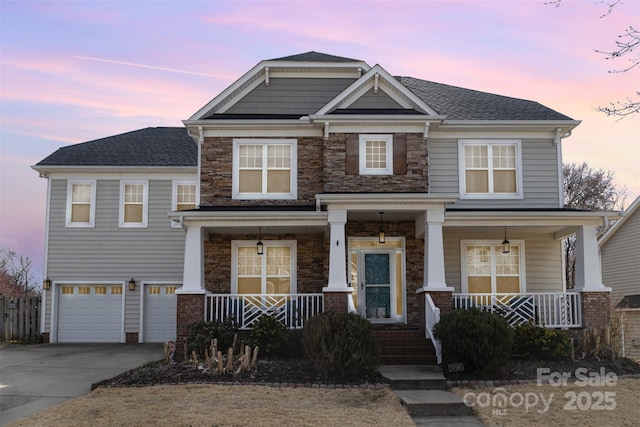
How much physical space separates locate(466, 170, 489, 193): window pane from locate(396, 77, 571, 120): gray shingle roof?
1.49m

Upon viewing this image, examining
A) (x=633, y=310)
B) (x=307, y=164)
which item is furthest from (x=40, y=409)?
(x=633, y=310)

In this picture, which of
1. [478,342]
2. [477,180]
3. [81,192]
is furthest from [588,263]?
[81,192]

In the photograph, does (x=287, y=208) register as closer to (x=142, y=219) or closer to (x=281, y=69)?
(x=281, y=69)

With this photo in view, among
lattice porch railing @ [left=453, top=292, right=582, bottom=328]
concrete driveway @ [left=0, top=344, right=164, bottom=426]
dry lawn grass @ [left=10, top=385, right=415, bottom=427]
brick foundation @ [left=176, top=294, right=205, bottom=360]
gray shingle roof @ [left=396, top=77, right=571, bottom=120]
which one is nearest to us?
dry lawn grass @ [left=10, top=385, right=415, bottom=427]

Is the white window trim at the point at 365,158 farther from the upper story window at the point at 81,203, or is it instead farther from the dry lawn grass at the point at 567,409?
the upper story window at the point at 81,203

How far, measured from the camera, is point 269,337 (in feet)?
45.4

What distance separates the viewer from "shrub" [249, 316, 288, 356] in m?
13.8

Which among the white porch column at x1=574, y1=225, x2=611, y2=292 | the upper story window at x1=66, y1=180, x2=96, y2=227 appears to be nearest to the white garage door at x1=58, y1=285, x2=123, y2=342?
the upper story window at x1=66, y1=180, x2=96, y2=227

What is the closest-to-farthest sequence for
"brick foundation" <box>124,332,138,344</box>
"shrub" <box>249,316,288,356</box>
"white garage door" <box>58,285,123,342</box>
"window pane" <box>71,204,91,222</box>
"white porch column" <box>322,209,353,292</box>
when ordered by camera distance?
"shrub" <box>249,316,288,356</box>, "white porch column" <box>322,209,353,292</box>, "brick foundation" <box>124,332,138,344</box>, "white garage door" <box>58,285,123,342</box>, "window pane" <box>71,204,91,222</box>

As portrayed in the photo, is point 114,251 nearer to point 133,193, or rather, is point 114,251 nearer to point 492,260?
point 133,193

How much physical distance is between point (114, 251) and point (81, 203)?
1.98 meters

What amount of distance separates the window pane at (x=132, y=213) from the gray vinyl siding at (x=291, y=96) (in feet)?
19.3

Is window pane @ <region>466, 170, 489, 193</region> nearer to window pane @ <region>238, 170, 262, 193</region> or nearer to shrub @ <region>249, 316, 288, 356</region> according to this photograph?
window pane @ <region>238, 170, 262, 193</region>

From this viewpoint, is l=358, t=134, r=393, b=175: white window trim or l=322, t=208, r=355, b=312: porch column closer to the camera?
l=322, t=208, r=355, b=312: porch column
